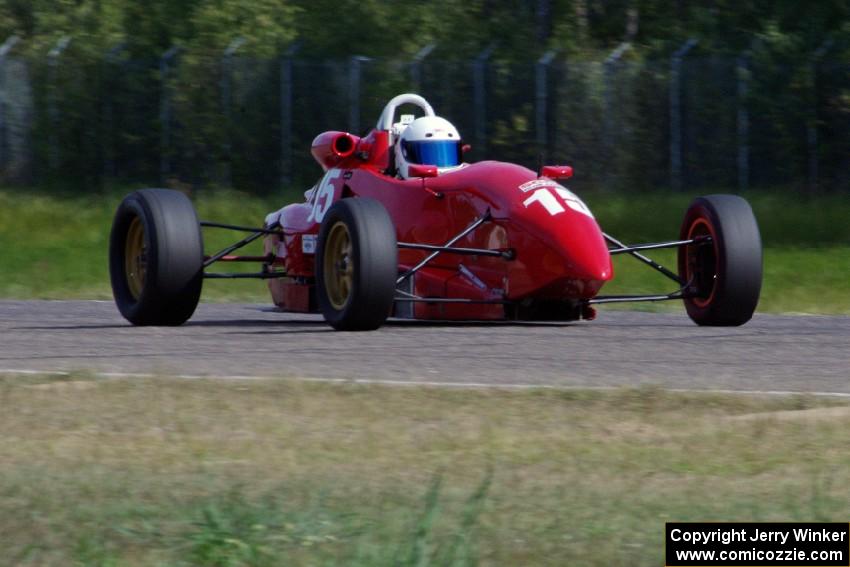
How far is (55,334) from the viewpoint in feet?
35.6

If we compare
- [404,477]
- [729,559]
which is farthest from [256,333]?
[729,559]

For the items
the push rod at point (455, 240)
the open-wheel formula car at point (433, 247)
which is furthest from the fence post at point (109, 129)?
the push rod at point (455, 240)

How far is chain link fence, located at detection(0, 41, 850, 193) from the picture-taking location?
2200 cm

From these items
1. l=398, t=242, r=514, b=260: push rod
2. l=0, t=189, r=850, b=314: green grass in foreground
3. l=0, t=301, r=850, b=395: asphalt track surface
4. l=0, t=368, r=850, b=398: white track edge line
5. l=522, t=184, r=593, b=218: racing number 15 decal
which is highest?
l=522, t=184, r=593, b=218: racing number 15 decal

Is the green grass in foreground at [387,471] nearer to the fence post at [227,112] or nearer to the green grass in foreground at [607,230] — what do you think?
the green grass in foreground at [607,230]

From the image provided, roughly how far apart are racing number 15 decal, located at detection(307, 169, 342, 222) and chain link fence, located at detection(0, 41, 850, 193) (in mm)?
9968

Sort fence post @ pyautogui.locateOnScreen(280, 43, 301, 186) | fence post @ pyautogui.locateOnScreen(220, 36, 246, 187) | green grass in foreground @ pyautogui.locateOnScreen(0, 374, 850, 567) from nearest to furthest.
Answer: green grass in foreground @ pyautogui.locateOnScreen(0, 374, 850, 567) < fence post @ pyautogui.locateOnScreen(280, 43, 301, 186) < fence post @ pyautogui.locateOnScreen(220, 36, 246, 187)

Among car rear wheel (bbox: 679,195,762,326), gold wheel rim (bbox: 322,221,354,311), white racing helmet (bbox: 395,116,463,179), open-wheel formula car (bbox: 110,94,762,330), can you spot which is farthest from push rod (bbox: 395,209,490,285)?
car rear wheel (bbox: 679,195,762,326)

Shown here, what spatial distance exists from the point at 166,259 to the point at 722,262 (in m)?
3.63

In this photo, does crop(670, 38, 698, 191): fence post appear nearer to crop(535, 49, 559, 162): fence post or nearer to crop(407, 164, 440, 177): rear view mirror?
crop(535, 49, 559, 162): fence post

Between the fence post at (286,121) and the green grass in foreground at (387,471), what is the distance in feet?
52.1

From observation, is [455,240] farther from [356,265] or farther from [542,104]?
[542,104]

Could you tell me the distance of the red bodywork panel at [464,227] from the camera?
10125mm

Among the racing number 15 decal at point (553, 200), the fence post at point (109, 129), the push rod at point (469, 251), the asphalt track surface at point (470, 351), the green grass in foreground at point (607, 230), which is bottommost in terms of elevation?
the green grass in foreground at point (607, 230)
